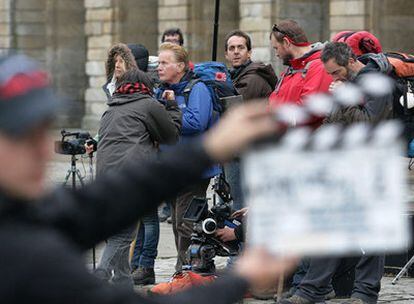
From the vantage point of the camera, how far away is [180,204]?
11.1m

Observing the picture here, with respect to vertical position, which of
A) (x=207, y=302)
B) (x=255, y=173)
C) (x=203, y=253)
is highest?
(x=255, y=173)

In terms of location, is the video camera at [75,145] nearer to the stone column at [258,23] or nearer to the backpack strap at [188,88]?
the backpack strap at [188,88]

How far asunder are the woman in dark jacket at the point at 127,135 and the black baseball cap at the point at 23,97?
7.25 metres

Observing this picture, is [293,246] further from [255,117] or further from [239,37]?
[239,37]

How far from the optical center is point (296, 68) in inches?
421

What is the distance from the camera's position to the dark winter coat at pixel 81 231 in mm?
2906

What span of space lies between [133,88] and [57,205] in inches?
293

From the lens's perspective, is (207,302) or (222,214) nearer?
(207,302)

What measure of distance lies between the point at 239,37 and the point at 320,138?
365 inches

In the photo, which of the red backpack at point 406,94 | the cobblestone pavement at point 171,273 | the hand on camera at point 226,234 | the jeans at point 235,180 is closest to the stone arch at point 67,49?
the cobblestone pavement at point 171,273

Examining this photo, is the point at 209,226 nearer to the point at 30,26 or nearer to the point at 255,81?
the point at 255,81

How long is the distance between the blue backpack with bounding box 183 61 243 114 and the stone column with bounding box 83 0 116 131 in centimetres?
1913

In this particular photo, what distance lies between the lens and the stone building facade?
2516 centimetres

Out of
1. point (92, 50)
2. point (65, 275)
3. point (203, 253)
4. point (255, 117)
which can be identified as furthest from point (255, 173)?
point (92, 50)
